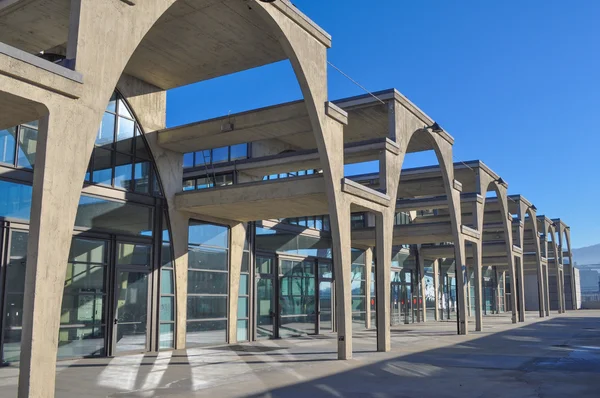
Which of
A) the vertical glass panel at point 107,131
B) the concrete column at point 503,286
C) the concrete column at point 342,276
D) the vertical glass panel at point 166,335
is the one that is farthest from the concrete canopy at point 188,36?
the concrete column at point 503,286

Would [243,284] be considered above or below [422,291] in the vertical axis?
above

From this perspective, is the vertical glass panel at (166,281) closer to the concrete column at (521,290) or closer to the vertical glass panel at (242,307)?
the vertical glass panel at (242,307)

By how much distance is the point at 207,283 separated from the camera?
65.0ft

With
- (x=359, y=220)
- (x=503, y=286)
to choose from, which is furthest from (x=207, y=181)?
(x=503, y=286)

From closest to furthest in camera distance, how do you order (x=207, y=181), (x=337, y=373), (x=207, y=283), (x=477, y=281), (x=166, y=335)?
1. (x=337, y=373)
2. (x=166, y=335)
3. (x=207, y=283)
4. (x=207, y=181)
5. (x=477, y=281)

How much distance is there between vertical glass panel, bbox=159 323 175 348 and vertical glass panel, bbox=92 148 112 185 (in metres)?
4.69

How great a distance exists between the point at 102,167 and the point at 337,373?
8.55 meters

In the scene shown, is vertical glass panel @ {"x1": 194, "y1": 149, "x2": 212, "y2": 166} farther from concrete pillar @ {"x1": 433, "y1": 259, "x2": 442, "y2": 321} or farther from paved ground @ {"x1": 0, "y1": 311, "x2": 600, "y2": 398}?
concrete pillar @ {"x1": 433, "y1": 259, "x2": 442, "y2": 321}

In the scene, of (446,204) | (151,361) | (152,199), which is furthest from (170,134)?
(446,204)

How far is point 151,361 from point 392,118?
10642 millimetres

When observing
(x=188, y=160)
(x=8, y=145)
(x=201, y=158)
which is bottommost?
(x=8, y=145)

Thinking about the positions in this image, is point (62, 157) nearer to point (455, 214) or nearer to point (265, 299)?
point (265, 299)

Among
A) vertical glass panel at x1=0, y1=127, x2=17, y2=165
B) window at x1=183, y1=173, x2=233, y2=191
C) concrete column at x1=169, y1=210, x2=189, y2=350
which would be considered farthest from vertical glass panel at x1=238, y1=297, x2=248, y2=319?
vertical glass panel at x1=0, y1=127, x2=17, y2=165

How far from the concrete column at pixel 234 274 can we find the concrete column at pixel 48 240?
12.2 meters
